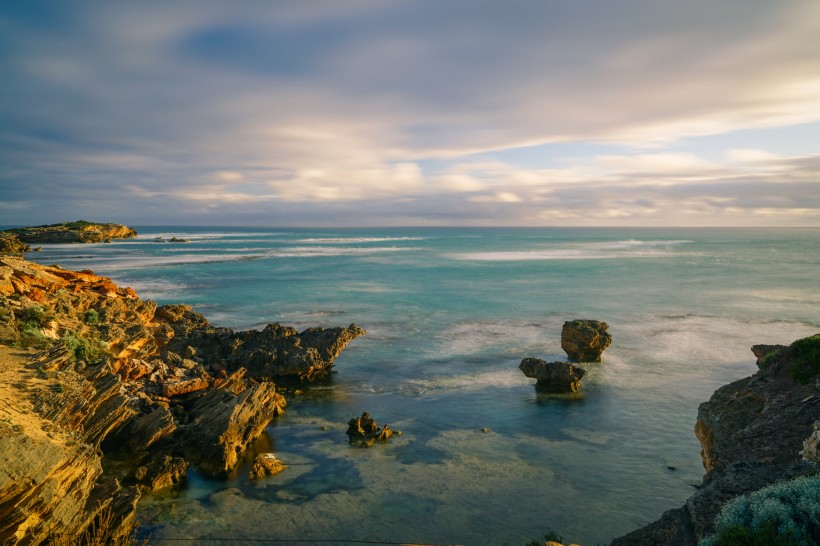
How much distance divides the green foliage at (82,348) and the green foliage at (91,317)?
2.93 metres

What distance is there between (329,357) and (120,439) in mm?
10223

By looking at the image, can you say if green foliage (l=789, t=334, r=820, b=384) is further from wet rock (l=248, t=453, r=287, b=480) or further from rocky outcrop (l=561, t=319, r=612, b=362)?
rocky outcrop (l=561, t=319, r=612, b=362)

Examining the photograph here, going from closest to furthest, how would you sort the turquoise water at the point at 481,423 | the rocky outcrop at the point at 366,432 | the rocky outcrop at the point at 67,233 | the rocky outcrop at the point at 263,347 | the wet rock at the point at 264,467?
the turquoise water at the point at 481,423
the wet rock at the point at 264,467
the rocky outcrop at the point at 366,432
the rocky outcrop at the point at 263,347
the rocky outcrop at the point at 67,233

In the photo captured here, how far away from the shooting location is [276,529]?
11.6m

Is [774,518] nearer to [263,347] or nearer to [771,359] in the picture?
[771,359]

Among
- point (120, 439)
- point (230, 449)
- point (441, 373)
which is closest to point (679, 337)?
point (441, 373)

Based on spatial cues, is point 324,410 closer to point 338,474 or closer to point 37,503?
point 338,474

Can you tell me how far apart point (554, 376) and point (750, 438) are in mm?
11604

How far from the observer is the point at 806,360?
35.5 feet

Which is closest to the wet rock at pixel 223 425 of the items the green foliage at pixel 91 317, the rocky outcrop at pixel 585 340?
the green foliage at pixel 91 317

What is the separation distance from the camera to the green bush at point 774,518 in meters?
6.37

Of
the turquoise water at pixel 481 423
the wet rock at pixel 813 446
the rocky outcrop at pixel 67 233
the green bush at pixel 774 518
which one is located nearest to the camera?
the green bush at pixel 774 518

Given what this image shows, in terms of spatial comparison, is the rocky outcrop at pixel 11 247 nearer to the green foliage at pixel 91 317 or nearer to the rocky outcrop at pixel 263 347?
the rocky outcrop at pixel 263 347

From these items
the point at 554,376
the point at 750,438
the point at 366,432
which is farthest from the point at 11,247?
the point at 750,438
